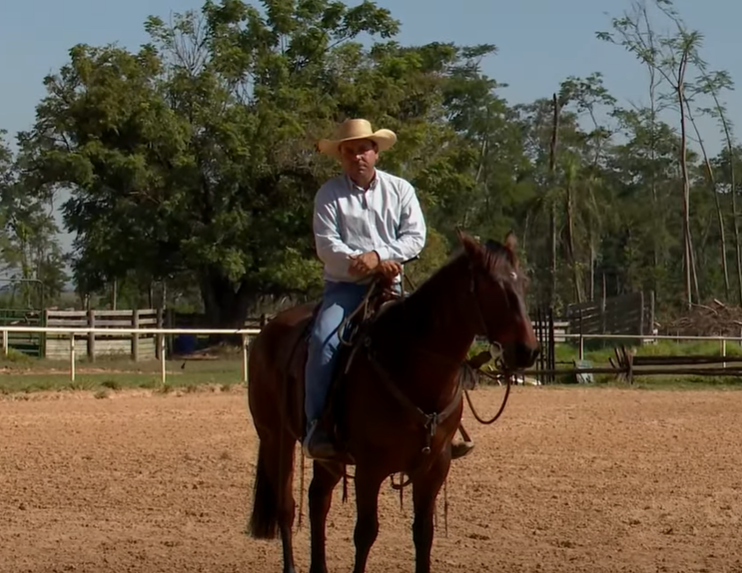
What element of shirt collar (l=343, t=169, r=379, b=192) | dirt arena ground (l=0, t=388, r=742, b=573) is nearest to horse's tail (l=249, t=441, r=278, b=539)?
dirt arena ground (l=0, t=388, r=742, b=573)

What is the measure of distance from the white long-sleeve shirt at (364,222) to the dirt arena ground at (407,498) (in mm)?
2101

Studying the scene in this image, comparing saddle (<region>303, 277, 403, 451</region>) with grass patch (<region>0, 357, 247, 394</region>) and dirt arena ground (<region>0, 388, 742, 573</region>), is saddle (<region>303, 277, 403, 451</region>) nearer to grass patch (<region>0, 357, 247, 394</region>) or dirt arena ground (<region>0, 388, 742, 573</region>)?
dirt arena ground (<region>0, 388, 742, 573</region>)

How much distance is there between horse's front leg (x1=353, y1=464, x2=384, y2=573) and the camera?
5.73 meters

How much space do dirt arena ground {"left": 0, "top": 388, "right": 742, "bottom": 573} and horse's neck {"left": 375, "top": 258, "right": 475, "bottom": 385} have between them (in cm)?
183

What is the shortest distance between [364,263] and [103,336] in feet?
95.6

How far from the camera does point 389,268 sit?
605cm

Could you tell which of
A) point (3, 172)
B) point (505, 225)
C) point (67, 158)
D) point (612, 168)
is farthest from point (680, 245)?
point (67, 158)

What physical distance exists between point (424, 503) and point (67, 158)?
30485 mm

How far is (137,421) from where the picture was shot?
600 inches

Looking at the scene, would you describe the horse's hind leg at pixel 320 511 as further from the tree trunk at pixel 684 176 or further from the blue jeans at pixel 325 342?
the tree trunk at pixel 684 176

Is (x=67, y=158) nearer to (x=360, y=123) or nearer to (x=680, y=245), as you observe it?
(x=360, y=123)

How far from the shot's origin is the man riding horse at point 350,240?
6027mm

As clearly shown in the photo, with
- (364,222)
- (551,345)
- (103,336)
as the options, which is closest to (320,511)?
(364,222)

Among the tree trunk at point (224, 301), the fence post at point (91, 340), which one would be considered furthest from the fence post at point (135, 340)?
the tree trunk at point (224, 301)
